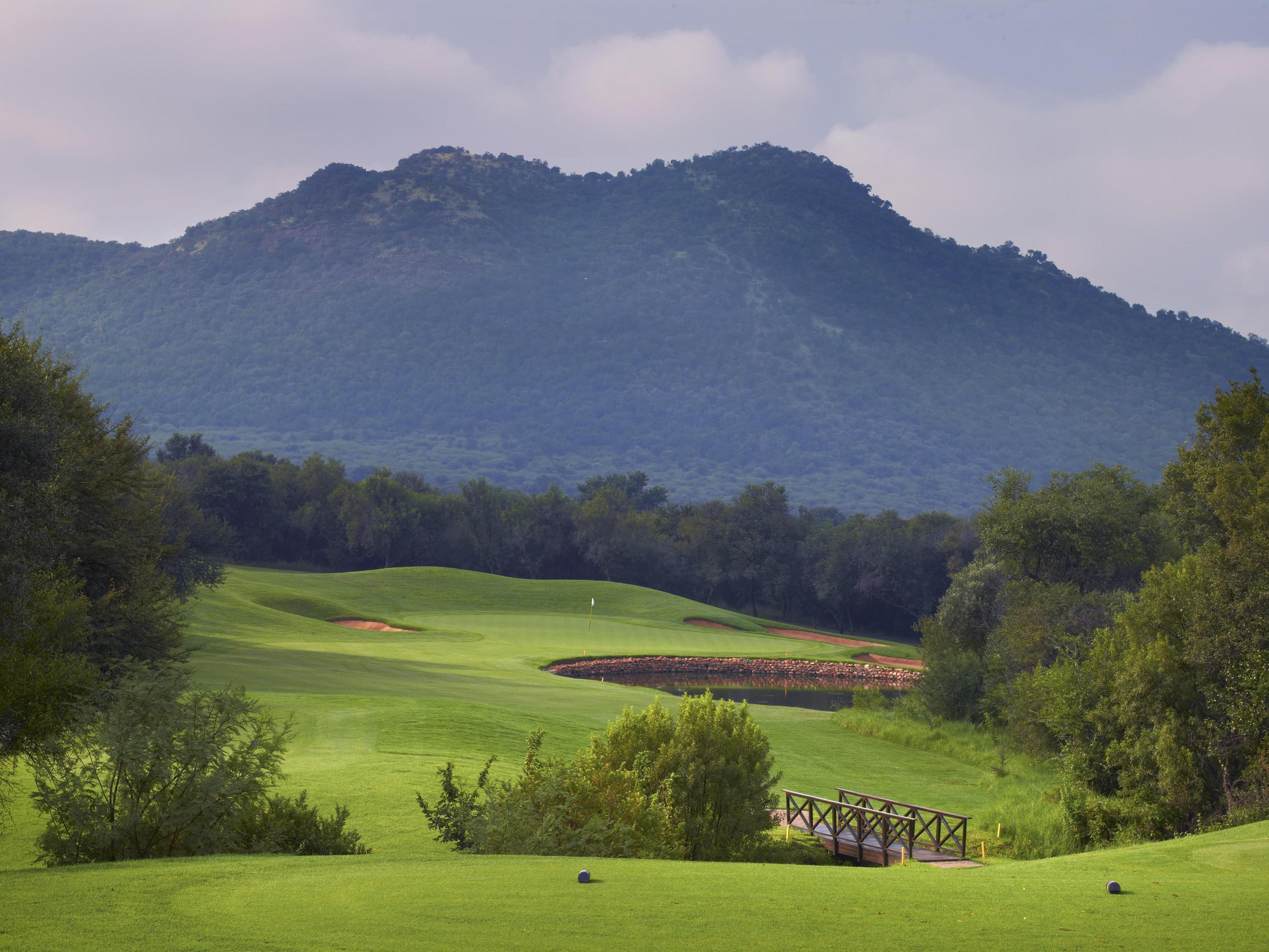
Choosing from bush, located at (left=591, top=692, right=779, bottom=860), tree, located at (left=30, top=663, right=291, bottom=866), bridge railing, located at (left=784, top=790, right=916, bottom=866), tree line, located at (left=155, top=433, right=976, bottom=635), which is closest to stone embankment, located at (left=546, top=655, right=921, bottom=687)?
bridge railing, located at (left=784, top=790, right=916, bottom=866)

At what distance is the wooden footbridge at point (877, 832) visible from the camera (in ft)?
59.1

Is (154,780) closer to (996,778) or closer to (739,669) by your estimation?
(996,778)

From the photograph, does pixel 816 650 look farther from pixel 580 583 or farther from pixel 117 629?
pixel 117 629

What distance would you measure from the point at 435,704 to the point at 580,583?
167 ft

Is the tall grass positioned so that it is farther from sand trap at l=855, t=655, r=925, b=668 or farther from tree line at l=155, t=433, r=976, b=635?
tree line at l=155, t=433, r=976, b=635

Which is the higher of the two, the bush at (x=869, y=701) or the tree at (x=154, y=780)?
the tree at (x=154, y=780)

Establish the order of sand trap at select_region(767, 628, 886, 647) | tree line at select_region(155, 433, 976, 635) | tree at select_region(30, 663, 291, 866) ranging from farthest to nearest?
tree line at select_region(155, 433, 976, 635) → sand trap at select_region(767, 628, 886, 647) → tree at select_region(30, 663, 291, 866)

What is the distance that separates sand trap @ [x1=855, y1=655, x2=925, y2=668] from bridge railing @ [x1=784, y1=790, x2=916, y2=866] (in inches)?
1568

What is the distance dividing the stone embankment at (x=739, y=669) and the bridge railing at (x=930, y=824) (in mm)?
26923

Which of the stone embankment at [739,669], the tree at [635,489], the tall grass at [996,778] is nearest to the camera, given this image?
the tall grass at [996,778]

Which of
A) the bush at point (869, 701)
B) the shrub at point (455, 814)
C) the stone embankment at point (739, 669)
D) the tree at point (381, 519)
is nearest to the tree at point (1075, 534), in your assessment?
the bush at point (869, 701)

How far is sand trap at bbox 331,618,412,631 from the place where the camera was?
2120 inches

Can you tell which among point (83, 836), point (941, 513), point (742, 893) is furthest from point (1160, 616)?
point (941, 513)

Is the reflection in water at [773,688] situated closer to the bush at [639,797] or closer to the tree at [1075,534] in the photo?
the tree at [1075,534]
